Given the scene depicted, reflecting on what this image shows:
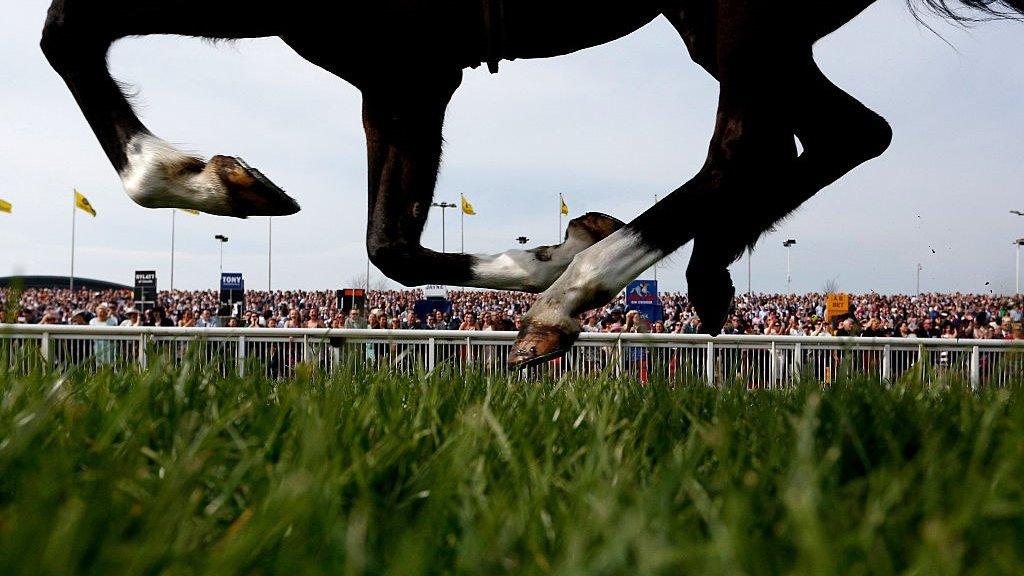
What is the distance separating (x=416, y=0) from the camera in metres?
3.57

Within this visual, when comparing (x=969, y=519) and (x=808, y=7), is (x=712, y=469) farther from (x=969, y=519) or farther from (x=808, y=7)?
(x=808, y=7)

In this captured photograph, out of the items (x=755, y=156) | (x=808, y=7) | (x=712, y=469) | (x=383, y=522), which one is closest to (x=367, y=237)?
(x=755, y=156)

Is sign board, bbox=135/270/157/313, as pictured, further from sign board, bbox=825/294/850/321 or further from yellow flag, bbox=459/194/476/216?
yellow flag, bbox=459/194/476/216

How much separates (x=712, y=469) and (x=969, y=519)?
0.81 m

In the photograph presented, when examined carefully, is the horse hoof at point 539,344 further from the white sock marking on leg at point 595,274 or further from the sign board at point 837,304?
the sign board at point 837,304

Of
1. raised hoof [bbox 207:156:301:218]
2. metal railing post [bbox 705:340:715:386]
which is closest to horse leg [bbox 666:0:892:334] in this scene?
raised hoof [bbox 207:156:301:218]

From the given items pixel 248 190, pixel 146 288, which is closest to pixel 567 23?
pixel 248 190

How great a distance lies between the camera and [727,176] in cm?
340

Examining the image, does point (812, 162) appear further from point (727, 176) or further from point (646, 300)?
point (646, 300)

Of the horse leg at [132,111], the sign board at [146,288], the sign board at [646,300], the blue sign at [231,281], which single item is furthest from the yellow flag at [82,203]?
the horse leg at [132,111]

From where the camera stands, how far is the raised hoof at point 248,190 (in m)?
3.52

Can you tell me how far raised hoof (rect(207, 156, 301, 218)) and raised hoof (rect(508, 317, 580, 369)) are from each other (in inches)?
42.3

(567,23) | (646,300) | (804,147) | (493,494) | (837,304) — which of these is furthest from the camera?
(646,300)

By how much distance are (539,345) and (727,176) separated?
94 cm
